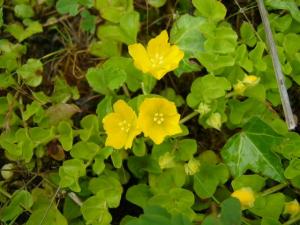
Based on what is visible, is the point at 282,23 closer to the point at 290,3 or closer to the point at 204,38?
the point at 290,3

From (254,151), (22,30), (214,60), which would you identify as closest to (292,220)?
(254,151)

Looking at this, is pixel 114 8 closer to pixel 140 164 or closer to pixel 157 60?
pixel 157 60

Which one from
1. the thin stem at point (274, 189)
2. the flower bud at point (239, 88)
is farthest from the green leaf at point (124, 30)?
the thin stem at point (274, 189)

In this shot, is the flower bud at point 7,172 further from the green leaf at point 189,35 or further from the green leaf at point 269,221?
the green leaf at point 269,221

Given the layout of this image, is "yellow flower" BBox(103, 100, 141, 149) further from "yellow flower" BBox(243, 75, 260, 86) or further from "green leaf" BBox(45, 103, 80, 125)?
"yellow flower" BBox(243, 75, 260, 86)

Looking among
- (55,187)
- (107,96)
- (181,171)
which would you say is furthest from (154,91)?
(55,187)
